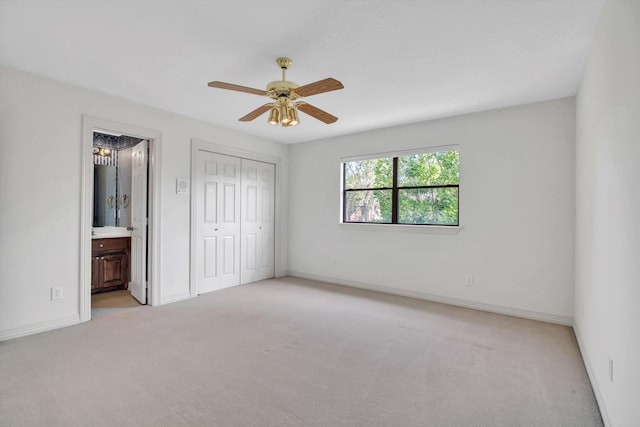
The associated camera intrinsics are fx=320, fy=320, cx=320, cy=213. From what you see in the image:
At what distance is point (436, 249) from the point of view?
4289mm

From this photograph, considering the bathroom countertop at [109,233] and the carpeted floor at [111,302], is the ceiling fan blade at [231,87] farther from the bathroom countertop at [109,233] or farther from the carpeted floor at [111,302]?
the bathroom countertop at [109,233]

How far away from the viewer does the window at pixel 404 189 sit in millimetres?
4293

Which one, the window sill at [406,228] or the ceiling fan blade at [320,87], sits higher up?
the ceiling fan blade at [320,87]

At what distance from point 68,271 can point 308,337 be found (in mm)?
2544

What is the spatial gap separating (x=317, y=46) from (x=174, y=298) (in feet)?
11.5

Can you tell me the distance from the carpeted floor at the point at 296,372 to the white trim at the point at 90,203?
0.35 meters

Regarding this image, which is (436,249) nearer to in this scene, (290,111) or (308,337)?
(308,337)

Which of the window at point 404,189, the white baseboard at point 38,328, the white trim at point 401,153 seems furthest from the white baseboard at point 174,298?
the white trim at point 401,153

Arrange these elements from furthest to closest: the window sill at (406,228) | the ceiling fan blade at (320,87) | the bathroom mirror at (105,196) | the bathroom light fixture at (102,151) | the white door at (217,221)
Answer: the bathroom mirror at (105,196), the bathroom light fixture at (102,151), the white door at (217,221), the window sill at (406,228), the ceiling fan blade at (320,87)

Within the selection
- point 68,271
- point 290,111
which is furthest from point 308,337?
point 68,271

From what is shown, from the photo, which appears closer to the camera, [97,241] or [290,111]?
[290,111]

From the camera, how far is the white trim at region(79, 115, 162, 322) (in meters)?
3.36

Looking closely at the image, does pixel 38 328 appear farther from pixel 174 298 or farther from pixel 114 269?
pixel 114 269

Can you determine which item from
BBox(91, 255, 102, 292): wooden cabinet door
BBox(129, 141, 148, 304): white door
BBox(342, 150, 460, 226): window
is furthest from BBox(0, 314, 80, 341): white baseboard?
BBox(342, 150, 460, 226): window
